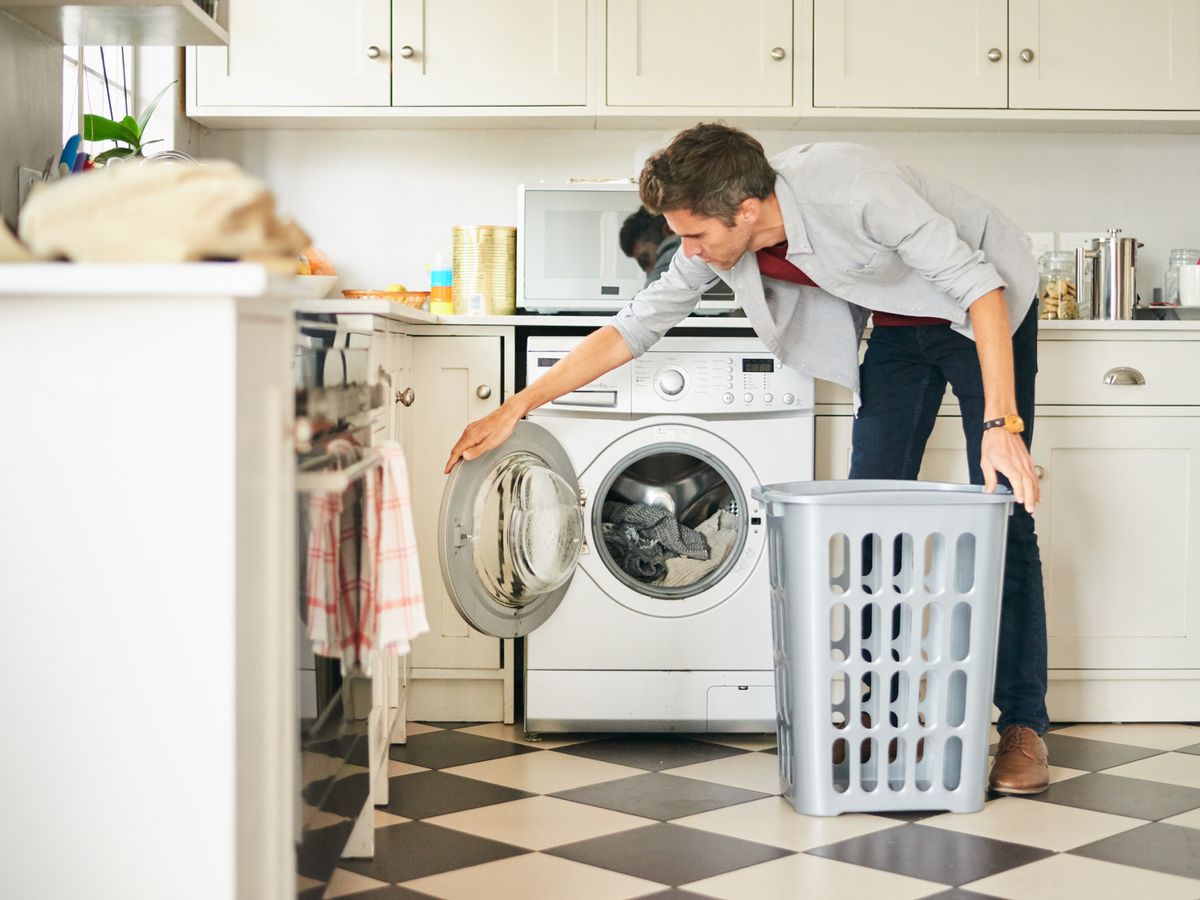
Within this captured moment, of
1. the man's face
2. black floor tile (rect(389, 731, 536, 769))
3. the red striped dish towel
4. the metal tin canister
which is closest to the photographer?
the red striped dish towel

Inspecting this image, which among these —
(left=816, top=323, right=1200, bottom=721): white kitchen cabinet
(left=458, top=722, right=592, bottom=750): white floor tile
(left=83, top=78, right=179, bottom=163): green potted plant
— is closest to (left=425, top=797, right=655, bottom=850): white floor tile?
(left=458, top=722, right=592, bottom=750): white floor tile

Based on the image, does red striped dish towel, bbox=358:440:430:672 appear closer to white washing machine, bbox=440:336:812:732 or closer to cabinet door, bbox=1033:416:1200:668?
white washing machine, bbox=440:336:812:732

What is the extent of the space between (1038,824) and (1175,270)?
168cm

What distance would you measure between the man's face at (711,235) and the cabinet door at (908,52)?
100 centimetres

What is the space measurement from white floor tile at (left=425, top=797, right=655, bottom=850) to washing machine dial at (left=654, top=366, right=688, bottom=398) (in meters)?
0.83

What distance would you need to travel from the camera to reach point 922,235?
1.97m

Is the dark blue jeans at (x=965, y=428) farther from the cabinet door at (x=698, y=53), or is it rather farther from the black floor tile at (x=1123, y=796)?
the cabinet door at (x=698, y=53)

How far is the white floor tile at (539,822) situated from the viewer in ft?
6.30

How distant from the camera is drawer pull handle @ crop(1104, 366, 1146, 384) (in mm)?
2650

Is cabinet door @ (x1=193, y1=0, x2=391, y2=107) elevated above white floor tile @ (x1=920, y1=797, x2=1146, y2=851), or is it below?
above

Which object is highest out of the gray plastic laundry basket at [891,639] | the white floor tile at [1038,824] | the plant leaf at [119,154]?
the plant leaf at [119,154]

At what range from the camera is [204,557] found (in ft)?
3.19

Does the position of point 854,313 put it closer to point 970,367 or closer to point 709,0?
point 970,367

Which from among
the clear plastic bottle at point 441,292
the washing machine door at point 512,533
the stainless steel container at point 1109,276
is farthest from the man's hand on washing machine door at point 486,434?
the stainless steel container at point 1109,276
